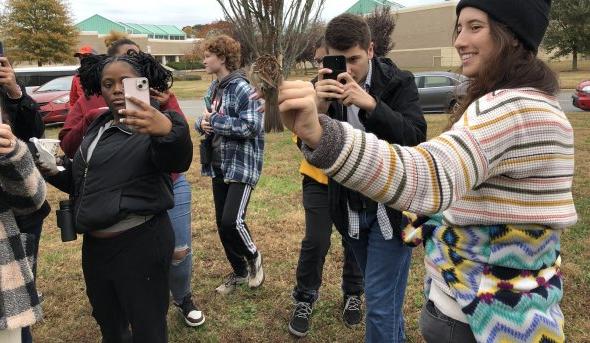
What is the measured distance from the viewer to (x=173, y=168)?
6.95ft

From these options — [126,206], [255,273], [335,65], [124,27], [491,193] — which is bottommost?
[255,273]

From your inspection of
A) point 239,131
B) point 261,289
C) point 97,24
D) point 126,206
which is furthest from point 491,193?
point 97,24

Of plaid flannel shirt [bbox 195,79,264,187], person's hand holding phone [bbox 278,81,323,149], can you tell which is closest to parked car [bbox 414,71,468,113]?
plaid flannel shirt [bbox 195,79,264,187]

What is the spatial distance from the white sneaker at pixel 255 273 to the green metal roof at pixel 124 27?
6954 centimetres

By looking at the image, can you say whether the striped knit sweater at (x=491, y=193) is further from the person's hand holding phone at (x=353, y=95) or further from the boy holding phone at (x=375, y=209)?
the boy holding phone at (x=375, y=209)

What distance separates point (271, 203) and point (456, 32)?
15.0 feet

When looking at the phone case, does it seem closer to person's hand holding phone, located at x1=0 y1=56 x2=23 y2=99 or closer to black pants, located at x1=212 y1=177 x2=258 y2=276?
person's hand holding phone, located at x1=0 y1=56 x2=23 y2=99

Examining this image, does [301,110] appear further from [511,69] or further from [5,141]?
[5,141]

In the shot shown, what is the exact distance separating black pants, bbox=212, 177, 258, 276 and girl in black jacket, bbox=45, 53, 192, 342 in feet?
4.05

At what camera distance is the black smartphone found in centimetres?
172

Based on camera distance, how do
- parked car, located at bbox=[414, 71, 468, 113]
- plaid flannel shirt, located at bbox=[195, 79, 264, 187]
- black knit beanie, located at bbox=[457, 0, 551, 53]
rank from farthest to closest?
parked car, located at bbox=[414, 71, 468, 113] → plaid flannel shirt, located at bbox=[195, 79, 264, 187] → black knit beanie, located at bbox=[457, 0, 551, 53]

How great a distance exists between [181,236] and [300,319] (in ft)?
3.21

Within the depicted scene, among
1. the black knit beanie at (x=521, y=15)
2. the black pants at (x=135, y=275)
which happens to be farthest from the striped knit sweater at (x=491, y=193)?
the black pants at (x=135, y=275)

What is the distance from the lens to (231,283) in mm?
3854
